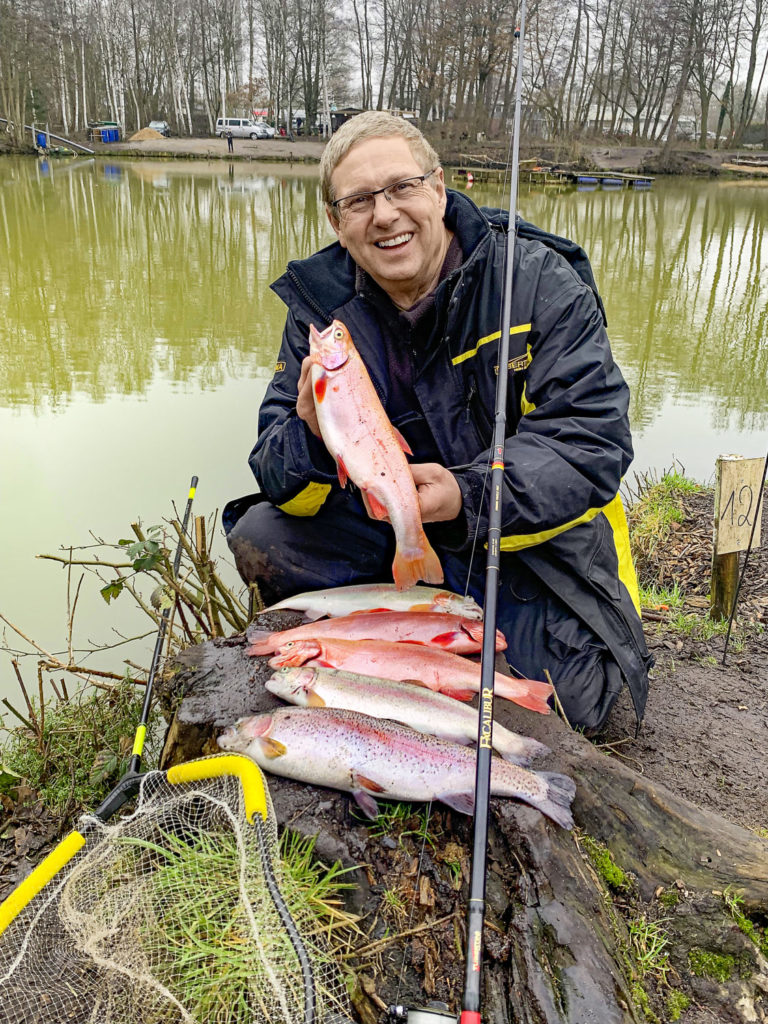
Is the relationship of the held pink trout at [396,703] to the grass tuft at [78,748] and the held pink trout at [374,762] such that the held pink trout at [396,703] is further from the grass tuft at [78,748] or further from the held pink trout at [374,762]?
the grass tuft at [78,748]

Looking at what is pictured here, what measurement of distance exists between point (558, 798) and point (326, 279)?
7.62ft

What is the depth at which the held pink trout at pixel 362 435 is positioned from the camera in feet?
9.00

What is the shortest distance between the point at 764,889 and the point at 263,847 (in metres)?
1.39

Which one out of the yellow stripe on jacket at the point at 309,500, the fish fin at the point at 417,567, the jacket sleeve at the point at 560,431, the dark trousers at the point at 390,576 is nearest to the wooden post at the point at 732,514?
the jacket sleeve at the point at 560,431

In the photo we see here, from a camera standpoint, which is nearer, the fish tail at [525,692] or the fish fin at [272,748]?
the fish fin at [272,748]

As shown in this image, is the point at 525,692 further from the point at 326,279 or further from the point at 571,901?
the point at 326,279

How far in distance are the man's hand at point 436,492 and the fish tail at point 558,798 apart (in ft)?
3.14

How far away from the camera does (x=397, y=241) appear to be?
3104 millimetres

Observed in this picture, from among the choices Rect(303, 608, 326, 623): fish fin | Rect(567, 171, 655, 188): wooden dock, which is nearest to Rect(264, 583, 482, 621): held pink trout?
Rect(303, 608, 326, 623): fish fin

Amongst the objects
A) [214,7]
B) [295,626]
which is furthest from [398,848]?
[214,7]

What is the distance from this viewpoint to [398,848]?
2.17 metres

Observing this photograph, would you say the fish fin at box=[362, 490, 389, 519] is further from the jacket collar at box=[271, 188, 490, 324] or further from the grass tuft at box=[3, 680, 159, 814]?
the grass tuft at box=[3, 680, 159, 814]

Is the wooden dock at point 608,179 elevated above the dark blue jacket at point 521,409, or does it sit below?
above

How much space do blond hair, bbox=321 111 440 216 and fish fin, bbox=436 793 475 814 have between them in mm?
2302
